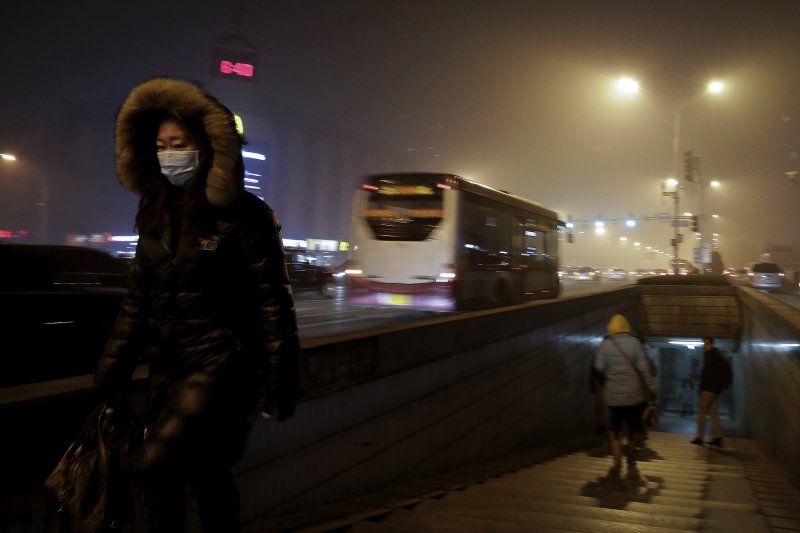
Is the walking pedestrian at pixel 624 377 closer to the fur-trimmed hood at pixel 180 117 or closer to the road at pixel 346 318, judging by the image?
the road at pixel 346 318

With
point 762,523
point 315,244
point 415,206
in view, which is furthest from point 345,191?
point 762,523

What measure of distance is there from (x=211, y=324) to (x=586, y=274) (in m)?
73.6

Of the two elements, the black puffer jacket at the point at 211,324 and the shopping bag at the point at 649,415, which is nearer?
the black puffer jacket at the point at 211,324

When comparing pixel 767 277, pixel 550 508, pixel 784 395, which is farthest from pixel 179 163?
pixel 767 277

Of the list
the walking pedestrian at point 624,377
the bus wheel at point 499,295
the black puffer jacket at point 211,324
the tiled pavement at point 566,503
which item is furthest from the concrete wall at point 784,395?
the bus wheel at point 499,295

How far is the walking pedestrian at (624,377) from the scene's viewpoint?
813 cm

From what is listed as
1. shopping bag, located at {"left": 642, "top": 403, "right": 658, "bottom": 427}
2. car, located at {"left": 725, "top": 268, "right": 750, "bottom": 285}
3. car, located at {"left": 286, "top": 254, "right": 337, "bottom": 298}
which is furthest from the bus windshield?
car, located at {"left": 725, "top": 268, "right": 750, "bottom": 285}

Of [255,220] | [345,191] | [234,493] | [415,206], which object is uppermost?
[345,191]

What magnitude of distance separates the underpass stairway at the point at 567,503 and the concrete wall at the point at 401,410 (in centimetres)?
19

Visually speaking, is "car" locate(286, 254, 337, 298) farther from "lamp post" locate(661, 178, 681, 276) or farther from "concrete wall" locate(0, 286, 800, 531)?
"concrete wall" locate(0, 286, 800, 531)

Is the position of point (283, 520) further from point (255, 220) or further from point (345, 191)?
point (345, 191)

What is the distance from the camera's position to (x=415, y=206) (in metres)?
16.1

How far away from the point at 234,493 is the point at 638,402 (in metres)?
6.60

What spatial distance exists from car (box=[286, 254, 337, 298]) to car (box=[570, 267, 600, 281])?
43.9 m
